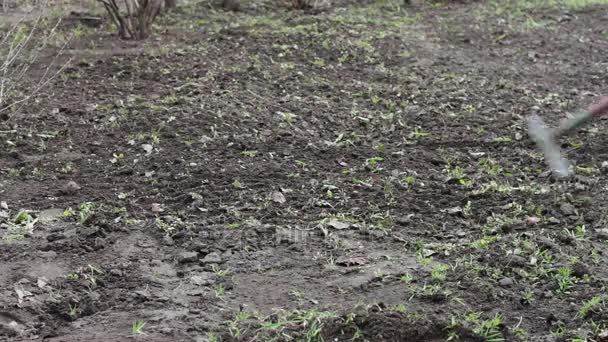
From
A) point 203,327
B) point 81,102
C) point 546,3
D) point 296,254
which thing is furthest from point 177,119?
point 546,3

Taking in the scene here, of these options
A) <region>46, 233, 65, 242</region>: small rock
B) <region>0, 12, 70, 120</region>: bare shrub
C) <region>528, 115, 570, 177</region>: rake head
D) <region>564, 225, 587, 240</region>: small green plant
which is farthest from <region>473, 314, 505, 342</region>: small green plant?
<region>0, 12, 70, 120</region>: bare shrub

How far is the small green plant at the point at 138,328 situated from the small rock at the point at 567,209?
222 centimetres

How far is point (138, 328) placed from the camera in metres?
3.19

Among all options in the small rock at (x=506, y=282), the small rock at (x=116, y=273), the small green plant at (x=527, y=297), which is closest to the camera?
the small green plant at (x=527, y=297)

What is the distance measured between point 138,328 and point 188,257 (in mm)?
643

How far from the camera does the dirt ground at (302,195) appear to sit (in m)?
A: 3.32

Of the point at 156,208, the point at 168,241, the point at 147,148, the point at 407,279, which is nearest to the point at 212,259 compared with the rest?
the point at 168,241

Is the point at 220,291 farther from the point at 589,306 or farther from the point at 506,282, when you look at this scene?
the point at 589,306

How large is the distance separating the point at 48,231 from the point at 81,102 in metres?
1.96

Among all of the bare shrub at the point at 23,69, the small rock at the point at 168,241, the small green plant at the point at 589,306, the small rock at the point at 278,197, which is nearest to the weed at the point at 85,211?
the small rock at the point at 168,241

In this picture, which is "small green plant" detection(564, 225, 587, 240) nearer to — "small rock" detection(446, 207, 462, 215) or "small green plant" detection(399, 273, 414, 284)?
"small rock" detection(446, 207, 462, 215)

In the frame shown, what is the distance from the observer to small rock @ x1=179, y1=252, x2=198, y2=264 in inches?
149

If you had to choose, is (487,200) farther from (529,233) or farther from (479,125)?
(479,125)

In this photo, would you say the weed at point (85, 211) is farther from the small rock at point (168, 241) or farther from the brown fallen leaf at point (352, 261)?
the brown fallen leaf at point (352, 261)
